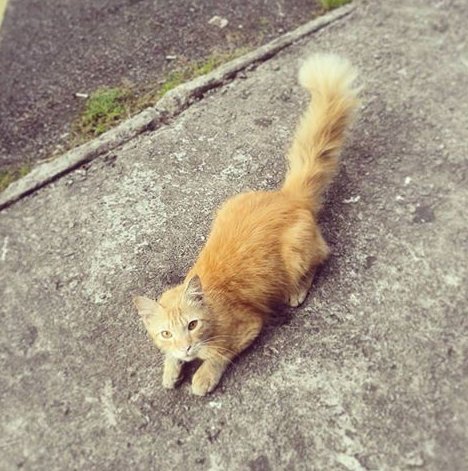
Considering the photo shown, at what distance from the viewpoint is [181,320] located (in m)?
2.53

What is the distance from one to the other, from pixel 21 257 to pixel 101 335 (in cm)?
73

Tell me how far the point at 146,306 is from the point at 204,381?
18.1 inches

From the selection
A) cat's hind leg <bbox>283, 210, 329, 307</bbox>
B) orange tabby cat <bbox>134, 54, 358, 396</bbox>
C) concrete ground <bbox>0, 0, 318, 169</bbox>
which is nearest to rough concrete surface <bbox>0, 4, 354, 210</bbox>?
concrete ground <bbox>0, 0, 318, 169</bbox>

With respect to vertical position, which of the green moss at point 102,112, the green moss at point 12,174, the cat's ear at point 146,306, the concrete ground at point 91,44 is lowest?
the green moss at point 12,174

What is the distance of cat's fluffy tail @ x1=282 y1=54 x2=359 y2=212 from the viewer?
314cm

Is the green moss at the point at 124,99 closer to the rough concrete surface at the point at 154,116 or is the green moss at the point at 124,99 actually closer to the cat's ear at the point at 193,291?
the rough concrete surface at the point at 154,116

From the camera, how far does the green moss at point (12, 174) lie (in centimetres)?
374

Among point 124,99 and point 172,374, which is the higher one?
point 124,99

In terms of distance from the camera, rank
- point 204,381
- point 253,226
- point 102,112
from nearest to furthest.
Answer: point 204,381
point 253,226
point 102,112

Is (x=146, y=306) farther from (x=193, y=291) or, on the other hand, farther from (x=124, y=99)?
(x=124, y=99)

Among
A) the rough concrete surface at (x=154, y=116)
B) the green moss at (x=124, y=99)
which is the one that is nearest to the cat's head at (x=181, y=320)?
the rough concrete surface at (x=154, y=116)

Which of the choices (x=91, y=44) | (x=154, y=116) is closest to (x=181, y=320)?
(x=154, y=116)

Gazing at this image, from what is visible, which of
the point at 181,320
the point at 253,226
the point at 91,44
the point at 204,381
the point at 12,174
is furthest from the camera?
the point at 91,44

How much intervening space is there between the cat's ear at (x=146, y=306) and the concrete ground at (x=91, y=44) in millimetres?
1799
